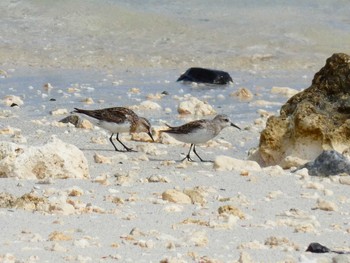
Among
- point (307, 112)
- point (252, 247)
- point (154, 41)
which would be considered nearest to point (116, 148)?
point (307, 112)

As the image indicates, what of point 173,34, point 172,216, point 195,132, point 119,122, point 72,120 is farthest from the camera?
point 173,34

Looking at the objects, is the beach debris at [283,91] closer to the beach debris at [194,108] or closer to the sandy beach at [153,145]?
the sandy beach at [153,145]

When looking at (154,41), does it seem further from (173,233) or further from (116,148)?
(173,233)

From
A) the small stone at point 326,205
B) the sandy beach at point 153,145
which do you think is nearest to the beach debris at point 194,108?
the sandy beach at point 153,145

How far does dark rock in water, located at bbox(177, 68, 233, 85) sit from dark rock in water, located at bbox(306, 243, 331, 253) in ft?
37.3

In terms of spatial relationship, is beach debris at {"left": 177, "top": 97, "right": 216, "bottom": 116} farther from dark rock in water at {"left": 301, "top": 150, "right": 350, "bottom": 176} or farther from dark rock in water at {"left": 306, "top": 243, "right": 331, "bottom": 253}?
dark rock in water at {"left": 306, "top": 243, "right": 331, "bottom": 253}

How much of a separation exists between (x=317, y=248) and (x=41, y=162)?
2.84 meters

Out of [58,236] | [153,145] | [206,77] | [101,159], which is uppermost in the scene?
[58,236]

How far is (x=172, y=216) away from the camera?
601 centimetres

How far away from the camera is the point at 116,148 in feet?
32.0

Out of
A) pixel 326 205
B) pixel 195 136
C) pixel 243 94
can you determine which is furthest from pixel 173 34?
pixel 326 205

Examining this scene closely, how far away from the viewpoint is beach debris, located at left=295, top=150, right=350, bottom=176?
306 inches

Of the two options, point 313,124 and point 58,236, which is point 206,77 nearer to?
point 313,124

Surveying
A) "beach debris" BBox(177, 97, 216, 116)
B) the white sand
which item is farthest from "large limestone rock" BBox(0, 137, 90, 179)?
"beach debris" BBox(177, 97, 216, 116)
